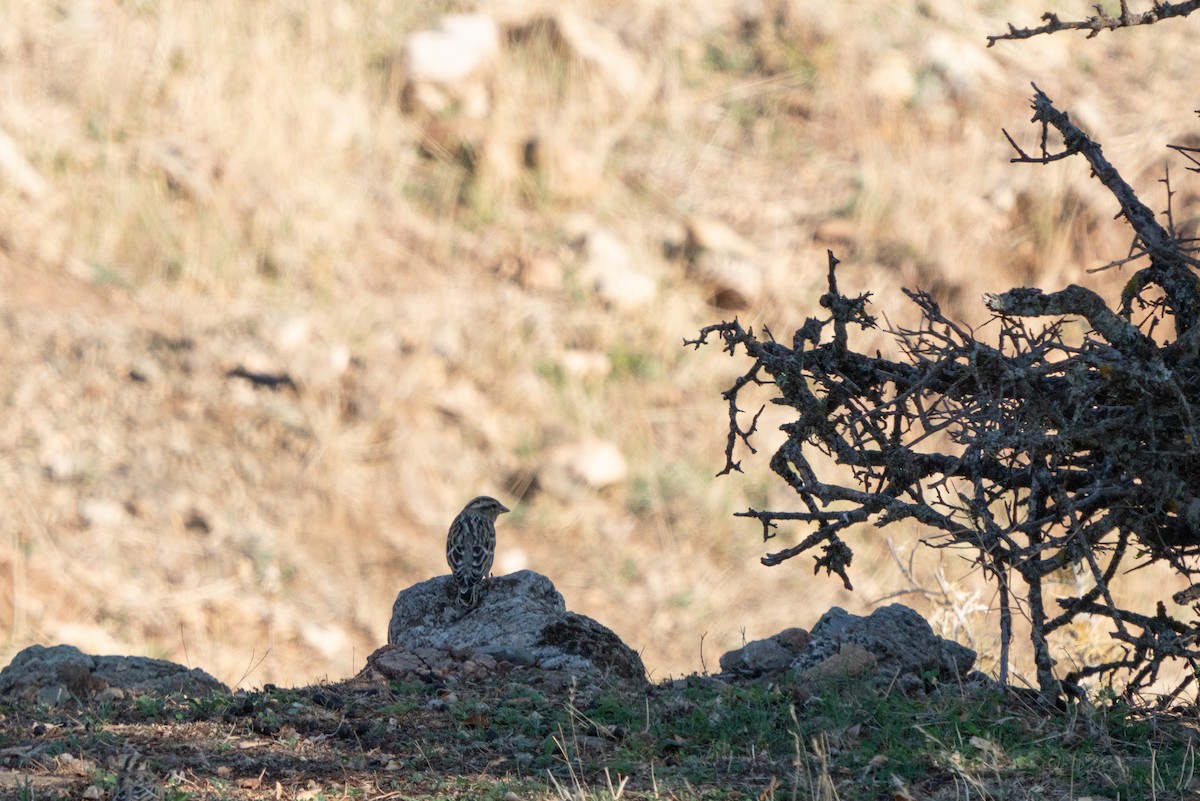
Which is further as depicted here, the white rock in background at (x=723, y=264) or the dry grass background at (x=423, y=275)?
the white rock in background at (x=723, y=264)

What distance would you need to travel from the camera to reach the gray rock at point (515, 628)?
271 inches

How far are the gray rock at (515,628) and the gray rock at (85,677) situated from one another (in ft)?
3.31

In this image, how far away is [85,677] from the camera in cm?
639

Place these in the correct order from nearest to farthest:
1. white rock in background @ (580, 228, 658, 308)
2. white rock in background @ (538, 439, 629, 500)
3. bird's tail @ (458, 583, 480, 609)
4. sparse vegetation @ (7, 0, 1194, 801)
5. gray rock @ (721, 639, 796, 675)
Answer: gray rock @ (721, 639, 796, 675)
bird's tail @ (458, 583, 480, 609)
sparse vegetation @ (7, 0, 1194, 801)
white rock in background @ (538, 439, 629, 500)
white rock in background @ (580, 228, 658, 308)

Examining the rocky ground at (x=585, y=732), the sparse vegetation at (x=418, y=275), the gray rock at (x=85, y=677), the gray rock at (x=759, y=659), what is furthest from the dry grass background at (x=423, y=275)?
the rocky ground at (x=585, y=732)

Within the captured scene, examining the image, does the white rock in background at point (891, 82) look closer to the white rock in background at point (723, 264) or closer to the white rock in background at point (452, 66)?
the white rock in background at point (723, 264)

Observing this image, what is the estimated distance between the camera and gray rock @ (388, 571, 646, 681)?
22.6 ft

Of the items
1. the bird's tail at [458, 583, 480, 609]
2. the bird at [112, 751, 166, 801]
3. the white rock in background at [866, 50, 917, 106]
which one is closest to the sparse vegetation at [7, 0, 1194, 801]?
the white rock in background at [866, 50, 917, 106]

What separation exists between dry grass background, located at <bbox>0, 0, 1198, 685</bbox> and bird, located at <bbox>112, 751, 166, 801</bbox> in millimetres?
7598

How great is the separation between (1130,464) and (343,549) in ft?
31.3

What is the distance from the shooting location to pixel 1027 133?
54.5 feet

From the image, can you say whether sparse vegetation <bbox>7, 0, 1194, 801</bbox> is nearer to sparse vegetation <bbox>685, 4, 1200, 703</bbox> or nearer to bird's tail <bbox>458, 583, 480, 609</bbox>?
bird's tail <bbox>458, 583, 480, 609</bbox>

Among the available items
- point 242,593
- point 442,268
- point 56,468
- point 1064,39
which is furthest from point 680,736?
point 1064,39

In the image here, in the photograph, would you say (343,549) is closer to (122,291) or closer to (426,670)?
(122,291)
